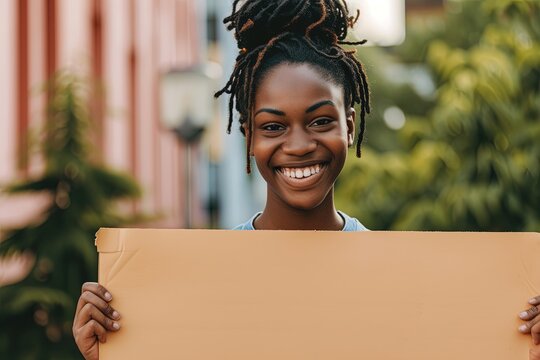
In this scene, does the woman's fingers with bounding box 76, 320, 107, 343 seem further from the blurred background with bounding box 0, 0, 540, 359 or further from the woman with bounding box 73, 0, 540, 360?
the blurred background with bounding box 0, 0, 540, 359

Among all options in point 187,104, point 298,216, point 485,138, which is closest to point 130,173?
point 187,104

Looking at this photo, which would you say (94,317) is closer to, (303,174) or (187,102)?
(303,174)

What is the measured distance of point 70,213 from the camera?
14.7 feet

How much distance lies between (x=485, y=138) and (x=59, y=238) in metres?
2.75

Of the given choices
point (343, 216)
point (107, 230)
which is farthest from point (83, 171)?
point (107, 230)

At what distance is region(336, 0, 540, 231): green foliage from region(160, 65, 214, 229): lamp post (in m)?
2.13

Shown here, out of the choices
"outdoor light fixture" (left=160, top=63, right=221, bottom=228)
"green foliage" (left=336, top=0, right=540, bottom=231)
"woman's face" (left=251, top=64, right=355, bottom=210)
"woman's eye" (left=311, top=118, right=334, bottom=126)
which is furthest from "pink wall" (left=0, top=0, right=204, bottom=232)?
"woman's eye" (left=311, top=118, right=334, bottom=126)

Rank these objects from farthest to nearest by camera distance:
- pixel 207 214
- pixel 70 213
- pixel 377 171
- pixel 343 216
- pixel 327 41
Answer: pixel 207 214 → pixel 377 171 → pixel 70 213 → pixel 343 216 → pixel 327 41

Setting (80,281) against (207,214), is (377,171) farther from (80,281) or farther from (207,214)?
(207,214)

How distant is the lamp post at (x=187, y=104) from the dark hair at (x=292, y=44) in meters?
5.19

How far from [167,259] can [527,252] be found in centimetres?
81

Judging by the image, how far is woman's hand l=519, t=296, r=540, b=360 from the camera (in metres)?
1.83

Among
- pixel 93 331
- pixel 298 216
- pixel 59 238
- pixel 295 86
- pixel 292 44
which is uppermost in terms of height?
pixel 292 44

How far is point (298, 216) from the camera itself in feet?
7.45
